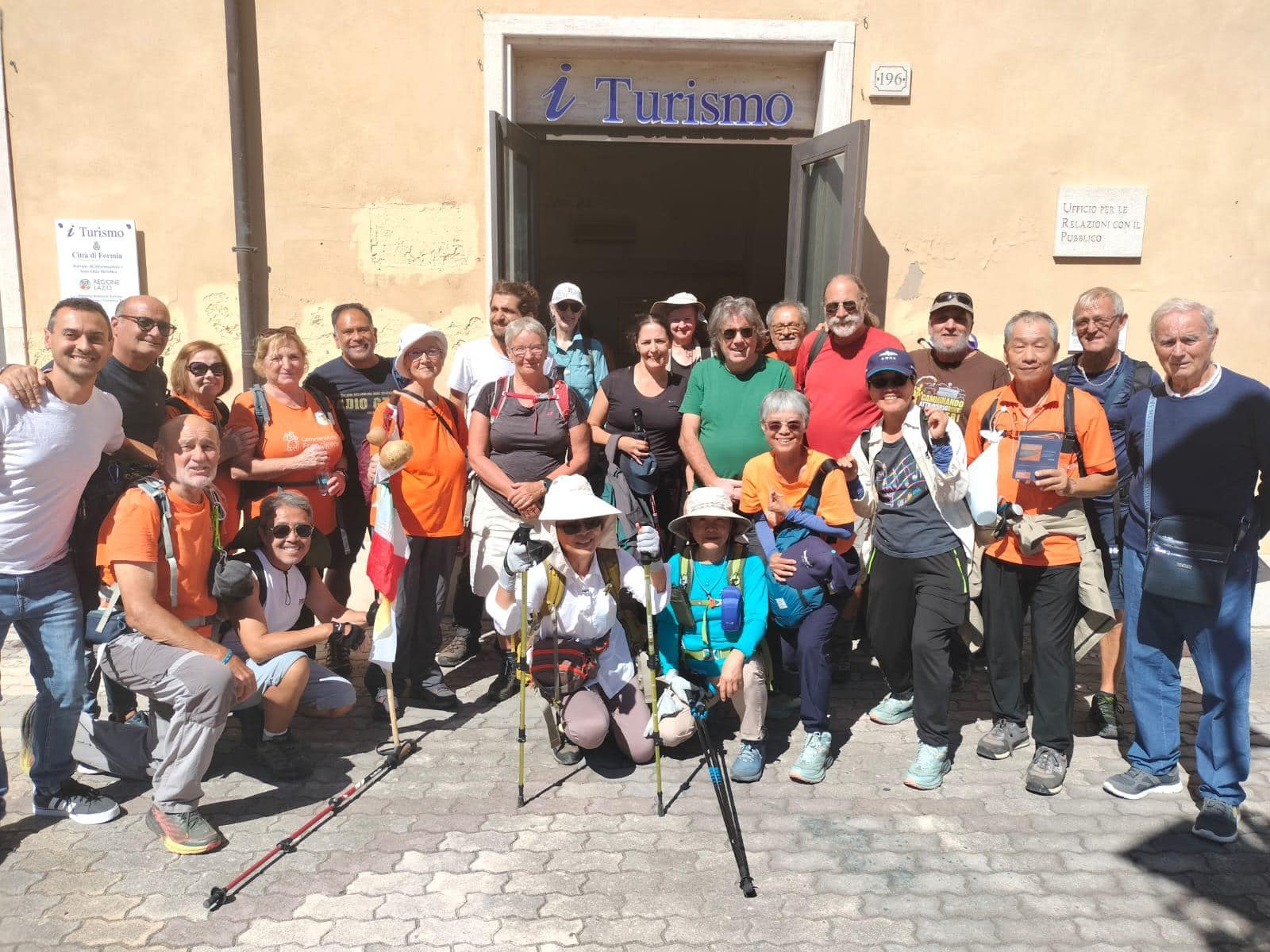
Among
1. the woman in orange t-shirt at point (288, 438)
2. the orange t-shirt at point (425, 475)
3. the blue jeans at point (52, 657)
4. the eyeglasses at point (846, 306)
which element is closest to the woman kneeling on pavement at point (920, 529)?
the eyeglasses at point (846, 306)

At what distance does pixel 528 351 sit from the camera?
15.7 feet

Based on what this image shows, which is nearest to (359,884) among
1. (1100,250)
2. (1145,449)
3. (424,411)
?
(424,411)

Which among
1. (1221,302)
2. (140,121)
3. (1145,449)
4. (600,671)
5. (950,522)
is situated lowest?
(600,671)

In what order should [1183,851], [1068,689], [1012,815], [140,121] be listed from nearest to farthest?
[1183,851], [1012,815], [1068,689], [140,121]

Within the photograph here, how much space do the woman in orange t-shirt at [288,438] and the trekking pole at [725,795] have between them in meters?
2.08

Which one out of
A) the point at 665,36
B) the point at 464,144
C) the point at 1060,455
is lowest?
the point at 1060,455

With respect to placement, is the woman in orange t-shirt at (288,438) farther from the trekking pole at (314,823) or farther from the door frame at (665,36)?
the door frame at (665,36)

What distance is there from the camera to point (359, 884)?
3352 millimetres

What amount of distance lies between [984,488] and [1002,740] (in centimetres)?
124

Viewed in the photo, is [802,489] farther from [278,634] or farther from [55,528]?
[55,528]

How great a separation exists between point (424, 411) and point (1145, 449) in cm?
325

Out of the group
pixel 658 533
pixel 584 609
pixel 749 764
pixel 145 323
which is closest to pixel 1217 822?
pixel 749 764

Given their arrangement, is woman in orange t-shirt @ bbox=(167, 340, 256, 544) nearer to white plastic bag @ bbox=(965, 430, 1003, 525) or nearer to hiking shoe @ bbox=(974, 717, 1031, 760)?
white plastic bag @ bbox=(965, 430, 1003, 525)

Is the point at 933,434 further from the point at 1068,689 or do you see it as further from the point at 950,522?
the point at 1068,689
